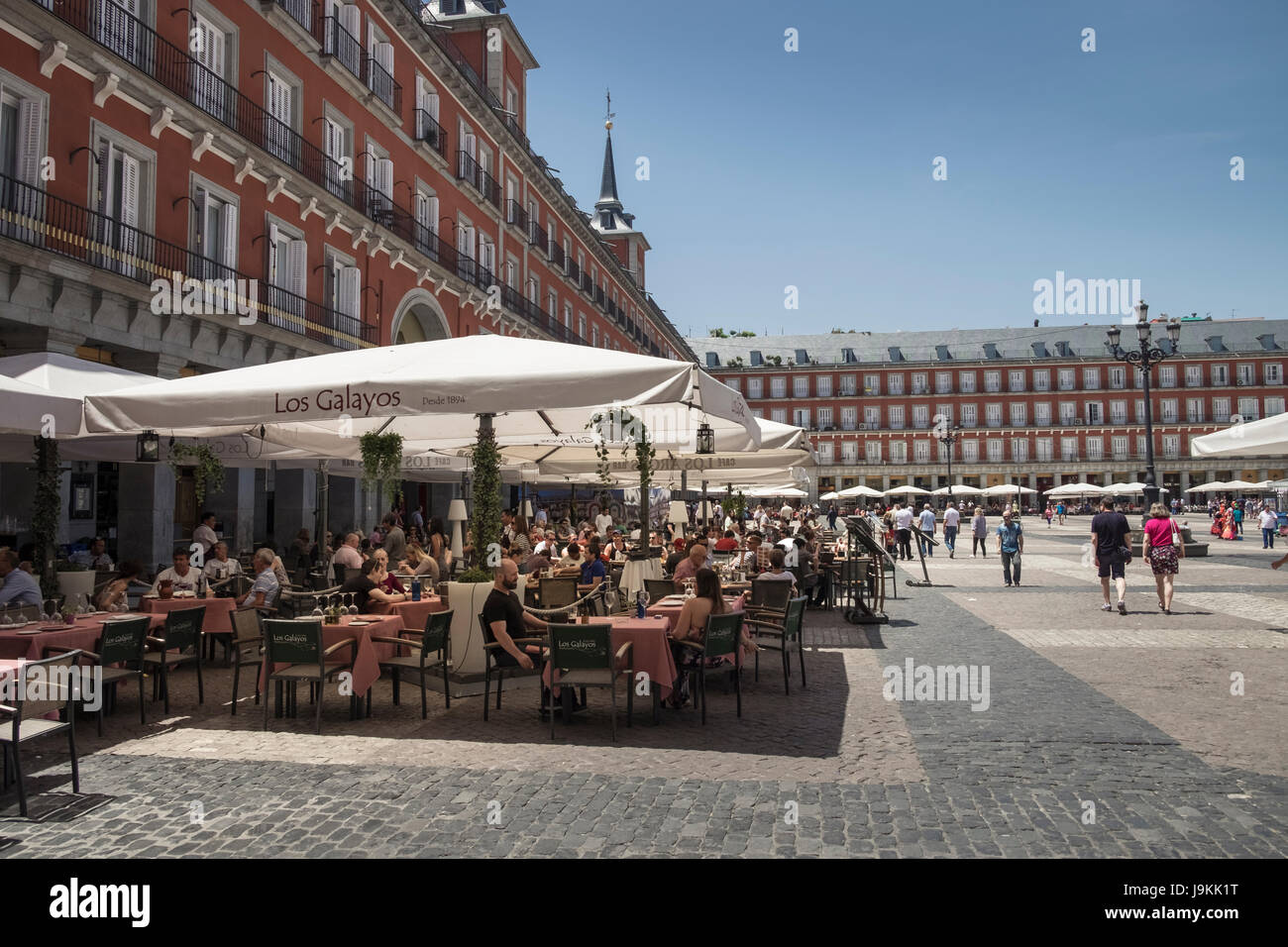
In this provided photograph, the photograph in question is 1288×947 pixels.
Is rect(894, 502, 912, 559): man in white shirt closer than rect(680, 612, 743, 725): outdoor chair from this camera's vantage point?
No

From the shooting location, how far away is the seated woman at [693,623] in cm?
684

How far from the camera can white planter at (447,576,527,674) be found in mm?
7359

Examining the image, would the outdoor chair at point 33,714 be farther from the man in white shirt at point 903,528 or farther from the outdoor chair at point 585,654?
the man in white shirt at point 903,528

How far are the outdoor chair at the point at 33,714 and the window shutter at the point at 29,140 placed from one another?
9.70 m

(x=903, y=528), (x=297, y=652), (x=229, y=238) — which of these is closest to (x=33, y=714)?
(x=297, y=652)

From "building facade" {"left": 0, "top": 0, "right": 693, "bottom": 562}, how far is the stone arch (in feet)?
0.25

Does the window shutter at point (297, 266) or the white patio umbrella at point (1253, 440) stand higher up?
the window shutter at point (297, 266)

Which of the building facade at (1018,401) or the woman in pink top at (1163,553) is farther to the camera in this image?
the building facade at (1018,401)

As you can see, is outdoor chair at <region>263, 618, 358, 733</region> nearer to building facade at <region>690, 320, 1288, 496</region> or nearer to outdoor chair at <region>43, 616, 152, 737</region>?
outdoor chair at <region>43, 616, 152, 737</region>

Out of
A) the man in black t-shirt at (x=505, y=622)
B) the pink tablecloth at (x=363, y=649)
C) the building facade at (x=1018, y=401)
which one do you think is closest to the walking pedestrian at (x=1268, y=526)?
the man in black t-shirt at (x=505, y=622)

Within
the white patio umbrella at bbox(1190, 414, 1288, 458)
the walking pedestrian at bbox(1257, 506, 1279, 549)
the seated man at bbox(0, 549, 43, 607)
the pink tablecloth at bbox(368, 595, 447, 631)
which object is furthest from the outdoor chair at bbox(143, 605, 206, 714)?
the walking pedestrian at bbox(1257, 506, 1279, 549)
